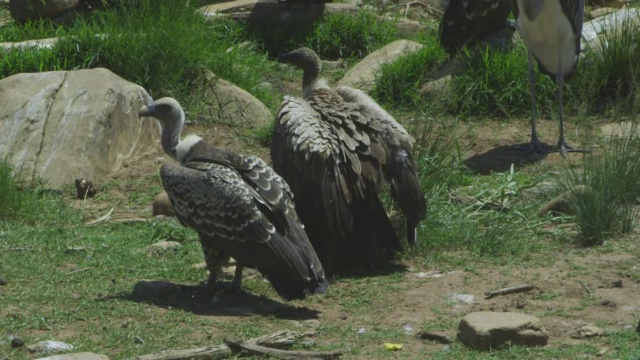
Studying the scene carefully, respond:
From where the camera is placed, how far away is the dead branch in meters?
5.00

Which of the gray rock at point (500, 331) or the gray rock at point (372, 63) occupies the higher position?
the gray rock at point (372, 63)

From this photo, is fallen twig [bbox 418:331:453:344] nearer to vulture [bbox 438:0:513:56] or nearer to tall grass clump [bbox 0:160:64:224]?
tall grass clump [bbox 0:160:64:224]

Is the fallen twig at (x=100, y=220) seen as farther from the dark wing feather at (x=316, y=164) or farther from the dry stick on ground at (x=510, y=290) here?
the dry stick on ground at (x=510, y=290)

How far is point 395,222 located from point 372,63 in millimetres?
4147

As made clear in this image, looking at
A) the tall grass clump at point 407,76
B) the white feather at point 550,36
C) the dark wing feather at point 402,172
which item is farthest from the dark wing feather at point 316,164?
the tall grass clump at point 407,76

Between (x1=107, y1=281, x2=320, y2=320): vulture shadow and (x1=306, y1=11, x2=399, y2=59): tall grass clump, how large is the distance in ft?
19.4

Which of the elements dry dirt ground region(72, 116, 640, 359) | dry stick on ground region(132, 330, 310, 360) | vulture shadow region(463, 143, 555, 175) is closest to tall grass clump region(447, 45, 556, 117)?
vulture shadow region(463, 143, 555, 175)

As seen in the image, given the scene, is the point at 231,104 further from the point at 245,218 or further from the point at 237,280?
the point at 245,218

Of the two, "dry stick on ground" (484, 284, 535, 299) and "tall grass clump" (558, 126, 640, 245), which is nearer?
"dry stick on ground" (484, 284, 535, 299)

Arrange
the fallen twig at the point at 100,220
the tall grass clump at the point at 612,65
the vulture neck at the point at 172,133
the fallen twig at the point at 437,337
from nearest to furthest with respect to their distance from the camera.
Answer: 1. the fallen twig at the point at 437,337
2. the vulture neck at the point at 172,133
3. the fallen twig at the point at 100,220
4. the tall grass clump at the point at 612,65

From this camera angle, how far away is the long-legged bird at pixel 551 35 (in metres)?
9.35

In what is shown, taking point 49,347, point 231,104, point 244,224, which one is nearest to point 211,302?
point 244,224

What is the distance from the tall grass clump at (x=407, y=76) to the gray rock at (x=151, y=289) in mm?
4469

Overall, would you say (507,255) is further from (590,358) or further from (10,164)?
(10,164)
